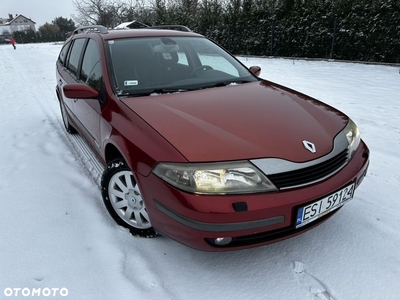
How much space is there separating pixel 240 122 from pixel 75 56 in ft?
8.33

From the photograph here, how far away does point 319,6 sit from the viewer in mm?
11406

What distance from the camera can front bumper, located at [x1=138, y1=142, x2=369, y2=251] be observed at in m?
1.62

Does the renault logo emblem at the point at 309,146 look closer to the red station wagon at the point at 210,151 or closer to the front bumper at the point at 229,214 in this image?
the red station wagon at the point at 210,151

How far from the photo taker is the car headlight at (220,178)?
5.45ft

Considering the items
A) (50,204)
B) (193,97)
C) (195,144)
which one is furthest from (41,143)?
(195,144)

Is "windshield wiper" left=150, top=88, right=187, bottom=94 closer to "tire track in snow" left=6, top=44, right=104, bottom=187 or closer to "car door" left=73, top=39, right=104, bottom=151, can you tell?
"car door" left=73, top=39, right=104, bottom=151

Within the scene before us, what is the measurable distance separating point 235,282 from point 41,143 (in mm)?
3287

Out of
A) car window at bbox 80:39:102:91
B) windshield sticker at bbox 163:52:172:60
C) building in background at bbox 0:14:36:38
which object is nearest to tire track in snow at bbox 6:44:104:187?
car window at bbox 80:39:102:91

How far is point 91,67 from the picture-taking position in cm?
291

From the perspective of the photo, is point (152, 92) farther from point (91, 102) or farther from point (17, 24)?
point (17, 24)

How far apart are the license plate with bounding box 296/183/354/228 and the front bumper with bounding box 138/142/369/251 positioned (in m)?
0.04

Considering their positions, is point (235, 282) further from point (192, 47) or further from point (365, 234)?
point (192, 47)

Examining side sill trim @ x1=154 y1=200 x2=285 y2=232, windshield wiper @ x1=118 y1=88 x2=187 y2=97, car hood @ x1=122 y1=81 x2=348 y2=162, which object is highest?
windshield wiper @ x1=118 y1=88 x2=187 y2=97

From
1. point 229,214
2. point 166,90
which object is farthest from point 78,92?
point 229,214
